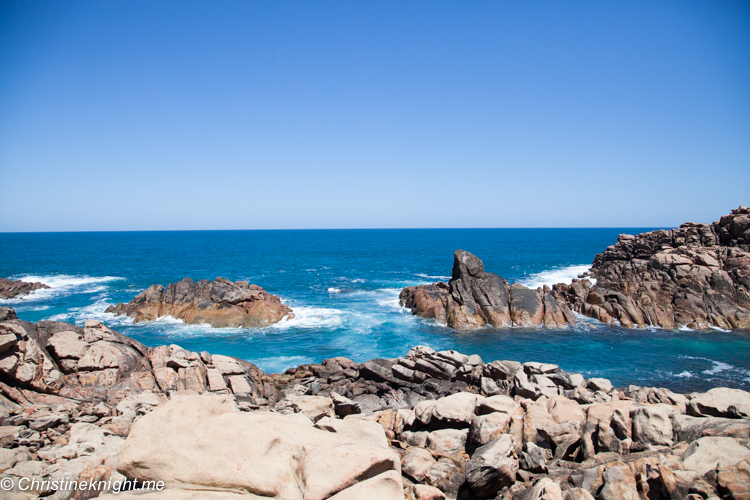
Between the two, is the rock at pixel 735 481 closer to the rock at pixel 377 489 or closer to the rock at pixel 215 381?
the rock at pixel 377 489

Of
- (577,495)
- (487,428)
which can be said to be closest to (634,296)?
(487,428)

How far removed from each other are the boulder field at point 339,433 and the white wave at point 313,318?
15.8 metres

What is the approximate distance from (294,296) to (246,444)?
46.8 meters

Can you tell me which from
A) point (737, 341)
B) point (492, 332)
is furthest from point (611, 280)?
point (492, 332)

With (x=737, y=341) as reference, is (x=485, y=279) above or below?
above

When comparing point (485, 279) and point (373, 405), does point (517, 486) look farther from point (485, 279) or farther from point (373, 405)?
point (485, 279)

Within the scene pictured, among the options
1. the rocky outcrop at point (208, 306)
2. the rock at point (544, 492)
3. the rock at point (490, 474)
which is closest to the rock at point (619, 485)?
the rock at point (544, 492)

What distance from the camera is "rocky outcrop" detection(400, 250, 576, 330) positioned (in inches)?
1565

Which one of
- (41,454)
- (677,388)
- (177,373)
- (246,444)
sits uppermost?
(246,444)

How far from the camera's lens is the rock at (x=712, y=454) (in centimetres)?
918

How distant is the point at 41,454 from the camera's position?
10.6m

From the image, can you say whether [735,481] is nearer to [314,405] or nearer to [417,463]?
[417,463]

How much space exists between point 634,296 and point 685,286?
580cm

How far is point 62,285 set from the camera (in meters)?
60.2
